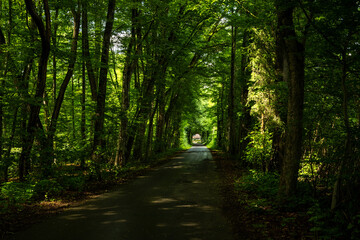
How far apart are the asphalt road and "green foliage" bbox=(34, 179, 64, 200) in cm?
144

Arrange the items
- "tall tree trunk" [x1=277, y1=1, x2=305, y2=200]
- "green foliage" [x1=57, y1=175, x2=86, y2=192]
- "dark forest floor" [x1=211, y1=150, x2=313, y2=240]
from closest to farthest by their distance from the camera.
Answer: "dark forest floor" [x1=211, y1=150, x2=313, y2=240] → "tall tree trunk" [x1=277, y1=1, x2=305, y2=200] → "green foliage" [x1=57, y1=175, x2=86, y2=192]

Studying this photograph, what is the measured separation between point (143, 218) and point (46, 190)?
4.17 m

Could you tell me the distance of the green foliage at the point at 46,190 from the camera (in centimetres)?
753

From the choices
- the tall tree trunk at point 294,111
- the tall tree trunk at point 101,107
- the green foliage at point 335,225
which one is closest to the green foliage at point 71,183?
the tall tree trunk at point 101,107

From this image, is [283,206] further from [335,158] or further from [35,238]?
[35,238]

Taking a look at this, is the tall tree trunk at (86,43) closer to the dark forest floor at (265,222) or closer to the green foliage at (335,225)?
the dark forest floor at (265,222)

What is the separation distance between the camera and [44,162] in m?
8.05

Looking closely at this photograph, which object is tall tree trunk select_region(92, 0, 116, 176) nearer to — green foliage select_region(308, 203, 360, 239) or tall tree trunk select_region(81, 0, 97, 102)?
tall tree trunk select_region(81, 0, 97, 102)

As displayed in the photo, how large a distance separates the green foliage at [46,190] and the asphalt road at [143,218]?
1439mm

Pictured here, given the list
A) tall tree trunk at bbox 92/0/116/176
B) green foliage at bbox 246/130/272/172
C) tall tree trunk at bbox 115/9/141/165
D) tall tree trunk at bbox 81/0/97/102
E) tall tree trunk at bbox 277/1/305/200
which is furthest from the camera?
tall tree trunk at bbox 115/9/141/165

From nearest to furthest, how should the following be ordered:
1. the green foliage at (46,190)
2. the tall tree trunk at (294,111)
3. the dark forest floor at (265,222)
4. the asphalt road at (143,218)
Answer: the dark forest floor at (265,222) → the asphalt road at (143,218) → the tall tree trunk at (294,111) → the green foliage at (46,190)

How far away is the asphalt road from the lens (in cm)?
477

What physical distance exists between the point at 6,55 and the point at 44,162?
178 inches

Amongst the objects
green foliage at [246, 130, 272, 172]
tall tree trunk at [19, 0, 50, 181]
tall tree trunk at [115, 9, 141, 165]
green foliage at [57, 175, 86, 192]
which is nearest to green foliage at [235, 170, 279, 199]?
green foliage at [246, 130, 272, 172]
